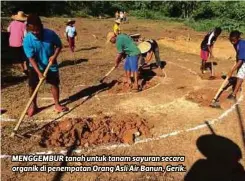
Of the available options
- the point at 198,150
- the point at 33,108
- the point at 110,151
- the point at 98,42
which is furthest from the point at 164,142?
the point at 98,42

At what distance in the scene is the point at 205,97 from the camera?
995 cm

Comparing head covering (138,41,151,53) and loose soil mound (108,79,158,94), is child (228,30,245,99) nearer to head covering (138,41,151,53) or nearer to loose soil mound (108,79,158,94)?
loose soil mound (108,79,158,94)

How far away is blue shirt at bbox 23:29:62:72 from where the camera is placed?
7.67m

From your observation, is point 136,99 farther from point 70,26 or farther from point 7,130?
point 70,26

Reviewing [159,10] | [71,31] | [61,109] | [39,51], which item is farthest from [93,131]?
[159,10]

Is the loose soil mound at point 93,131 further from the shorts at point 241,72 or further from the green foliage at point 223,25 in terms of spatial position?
the green foliage at point 223,25

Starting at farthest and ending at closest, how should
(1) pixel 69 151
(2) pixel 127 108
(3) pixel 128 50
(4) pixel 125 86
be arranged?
(4) pixel 125 86 < (3) pixel 128 50 < (2) pixel 127 108 < (1) pixel 69 151

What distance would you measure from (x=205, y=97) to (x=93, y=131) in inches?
150

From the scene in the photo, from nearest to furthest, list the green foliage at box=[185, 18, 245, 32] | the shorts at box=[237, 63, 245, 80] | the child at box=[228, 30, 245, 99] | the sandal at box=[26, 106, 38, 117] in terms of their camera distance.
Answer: the sandal at box=[26, 106, 38, 117]
the child at box=[228, 30, 245, 99]
the shorts at box=[237, 63, 245, 80]
the green foliage at box=[185, 18, 245, 32]

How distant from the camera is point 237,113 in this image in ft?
29.2

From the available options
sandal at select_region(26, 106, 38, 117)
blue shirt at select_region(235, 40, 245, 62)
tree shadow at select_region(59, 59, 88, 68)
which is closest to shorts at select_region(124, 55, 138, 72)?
blue shirt at select_region(235, 40, 245, 62)

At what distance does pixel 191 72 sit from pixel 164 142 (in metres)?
6.23

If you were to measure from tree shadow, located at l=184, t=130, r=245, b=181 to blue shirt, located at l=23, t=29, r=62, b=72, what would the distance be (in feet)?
12.0

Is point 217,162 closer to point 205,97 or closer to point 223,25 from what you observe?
point 205,97
